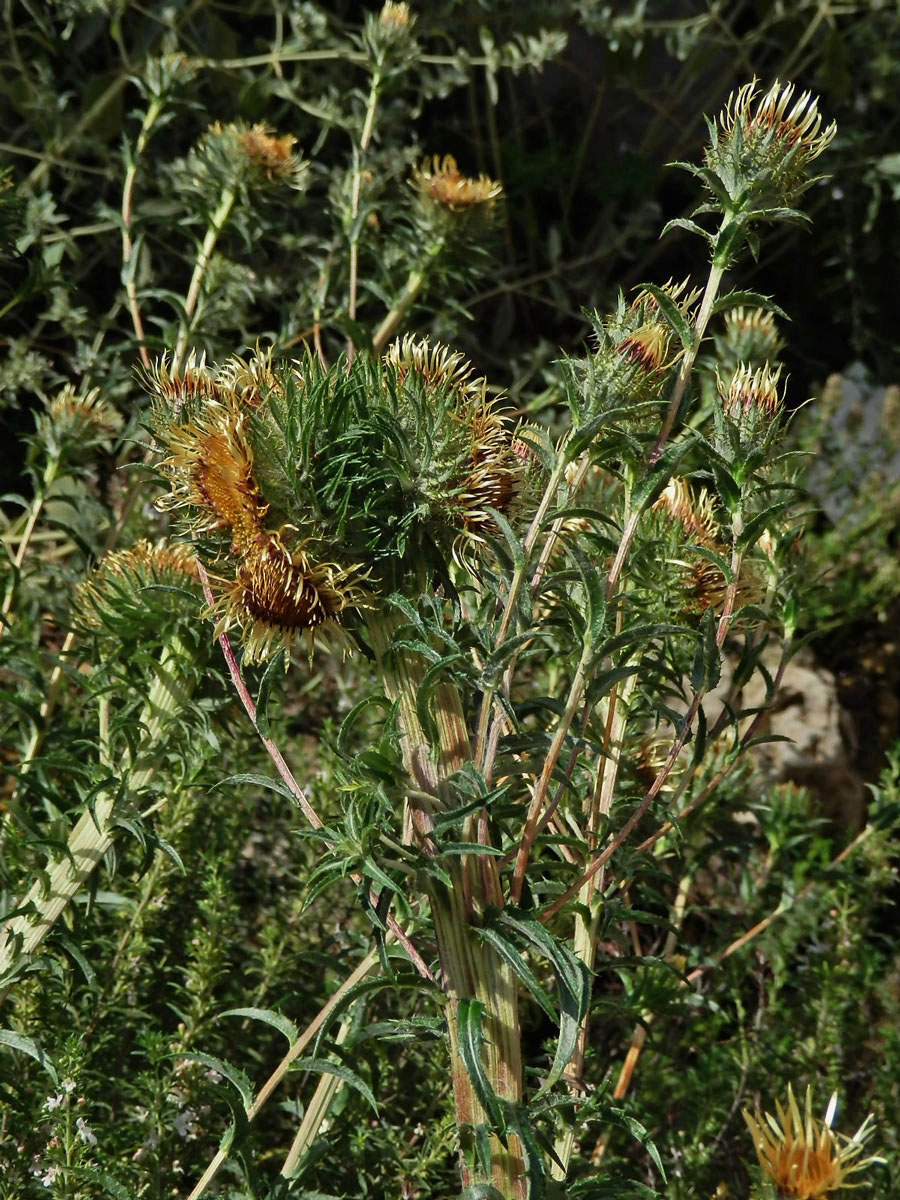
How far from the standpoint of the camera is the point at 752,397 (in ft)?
3.96

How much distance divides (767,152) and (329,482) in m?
0.46

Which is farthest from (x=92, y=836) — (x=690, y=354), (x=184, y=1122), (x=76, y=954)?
(x=690, y=354)

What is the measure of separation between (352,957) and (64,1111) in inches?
19.1

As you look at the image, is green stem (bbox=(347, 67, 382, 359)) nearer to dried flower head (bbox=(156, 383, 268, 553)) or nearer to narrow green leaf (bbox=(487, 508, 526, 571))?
dried flower head (bbox=(156, 383, 268, 553))

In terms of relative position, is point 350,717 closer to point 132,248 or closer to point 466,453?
point 466,453

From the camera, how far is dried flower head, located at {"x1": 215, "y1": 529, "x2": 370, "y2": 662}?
1022 mm

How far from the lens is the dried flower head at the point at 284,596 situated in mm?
1022

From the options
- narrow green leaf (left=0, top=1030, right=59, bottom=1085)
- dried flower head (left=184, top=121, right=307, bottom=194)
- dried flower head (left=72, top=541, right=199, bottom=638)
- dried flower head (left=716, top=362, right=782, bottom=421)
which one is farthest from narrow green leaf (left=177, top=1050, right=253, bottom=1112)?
dried flower head (left=184, top=121, right=307, bottom=194)

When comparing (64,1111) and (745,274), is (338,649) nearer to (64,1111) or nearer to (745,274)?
(64,1111)

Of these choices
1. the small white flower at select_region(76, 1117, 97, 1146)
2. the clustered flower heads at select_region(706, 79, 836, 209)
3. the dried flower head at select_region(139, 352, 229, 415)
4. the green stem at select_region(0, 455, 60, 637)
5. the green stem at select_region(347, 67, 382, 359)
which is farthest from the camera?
the green stem at select_region(347, 67, 382, 359)

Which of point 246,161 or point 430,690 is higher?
point 246,161

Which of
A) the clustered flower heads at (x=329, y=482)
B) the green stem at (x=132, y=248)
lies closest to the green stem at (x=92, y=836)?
the clustered flower heads at (x=329, y=482)

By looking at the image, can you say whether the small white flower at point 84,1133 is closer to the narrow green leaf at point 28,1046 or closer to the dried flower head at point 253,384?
the narrow green leaf at point 28,1046

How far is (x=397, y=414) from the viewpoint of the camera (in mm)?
1062
